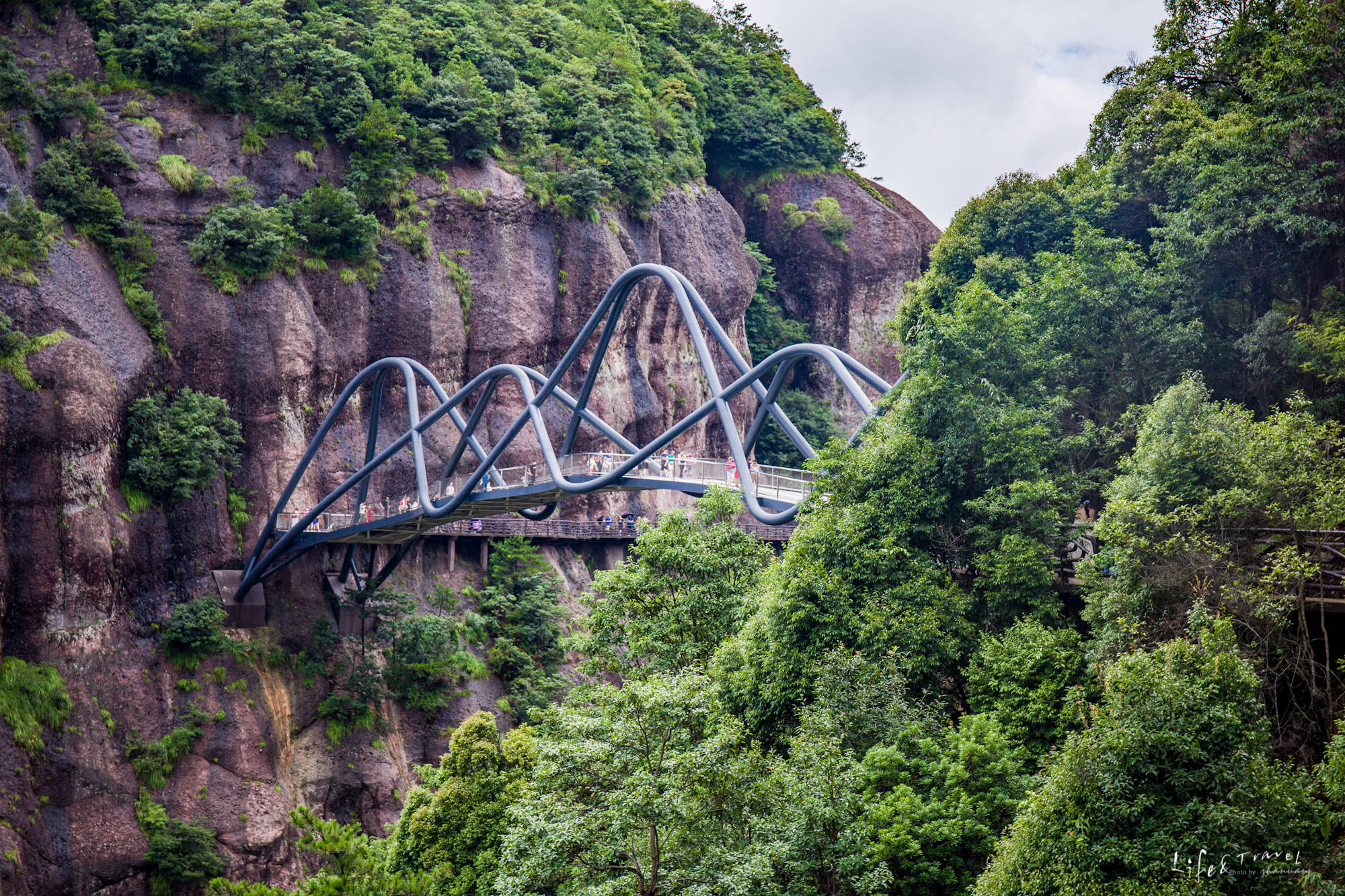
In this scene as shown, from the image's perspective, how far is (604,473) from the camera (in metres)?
28.4

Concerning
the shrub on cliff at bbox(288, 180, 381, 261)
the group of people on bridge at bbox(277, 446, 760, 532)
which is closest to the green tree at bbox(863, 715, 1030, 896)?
the group of people on bridge at bbox(277, 446, 760, 532)

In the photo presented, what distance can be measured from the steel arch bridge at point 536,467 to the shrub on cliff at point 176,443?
93.4 inches

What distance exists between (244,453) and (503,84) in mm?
19092

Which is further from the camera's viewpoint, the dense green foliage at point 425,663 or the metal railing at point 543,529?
the metal railing at point 543,529

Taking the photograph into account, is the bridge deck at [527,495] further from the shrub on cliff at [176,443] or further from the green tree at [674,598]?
the shrub on cliff at [176,443]

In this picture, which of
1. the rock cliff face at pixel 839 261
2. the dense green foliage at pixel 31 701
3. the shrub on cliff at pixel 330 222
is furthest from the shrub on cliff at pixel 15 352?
the rock cliff face at pixel 839 261

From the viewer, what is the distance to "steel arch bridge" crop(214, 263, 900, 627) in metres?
20.9

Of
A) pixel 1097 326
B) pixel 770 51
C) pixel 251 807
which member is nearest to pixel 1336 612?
pixel 1097 326

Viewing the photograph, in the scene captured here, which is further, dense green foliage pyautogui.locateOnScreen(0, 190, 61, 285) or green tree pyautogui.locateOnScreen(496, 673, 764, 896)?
dense green foliage pyautogui.locateOnScreen(0, 190, 61, 285)

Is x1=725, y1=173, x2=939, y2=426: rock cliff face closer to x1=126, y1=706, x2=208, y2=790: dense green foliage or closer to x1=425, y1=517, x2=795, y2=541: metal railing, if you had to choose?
x1=425, y1=517, x2=795, y2=541: metal railing

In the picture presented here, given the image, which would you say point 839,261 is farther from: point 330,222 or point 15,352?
point 15,352

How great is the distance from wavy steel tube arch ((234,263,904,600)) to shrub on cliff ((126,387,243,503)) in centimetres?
236

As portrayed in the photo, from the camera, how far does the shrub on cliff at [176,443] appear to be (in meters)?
28.9

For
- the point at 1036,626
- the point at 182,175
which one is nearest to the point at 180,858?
the point at 182,175
